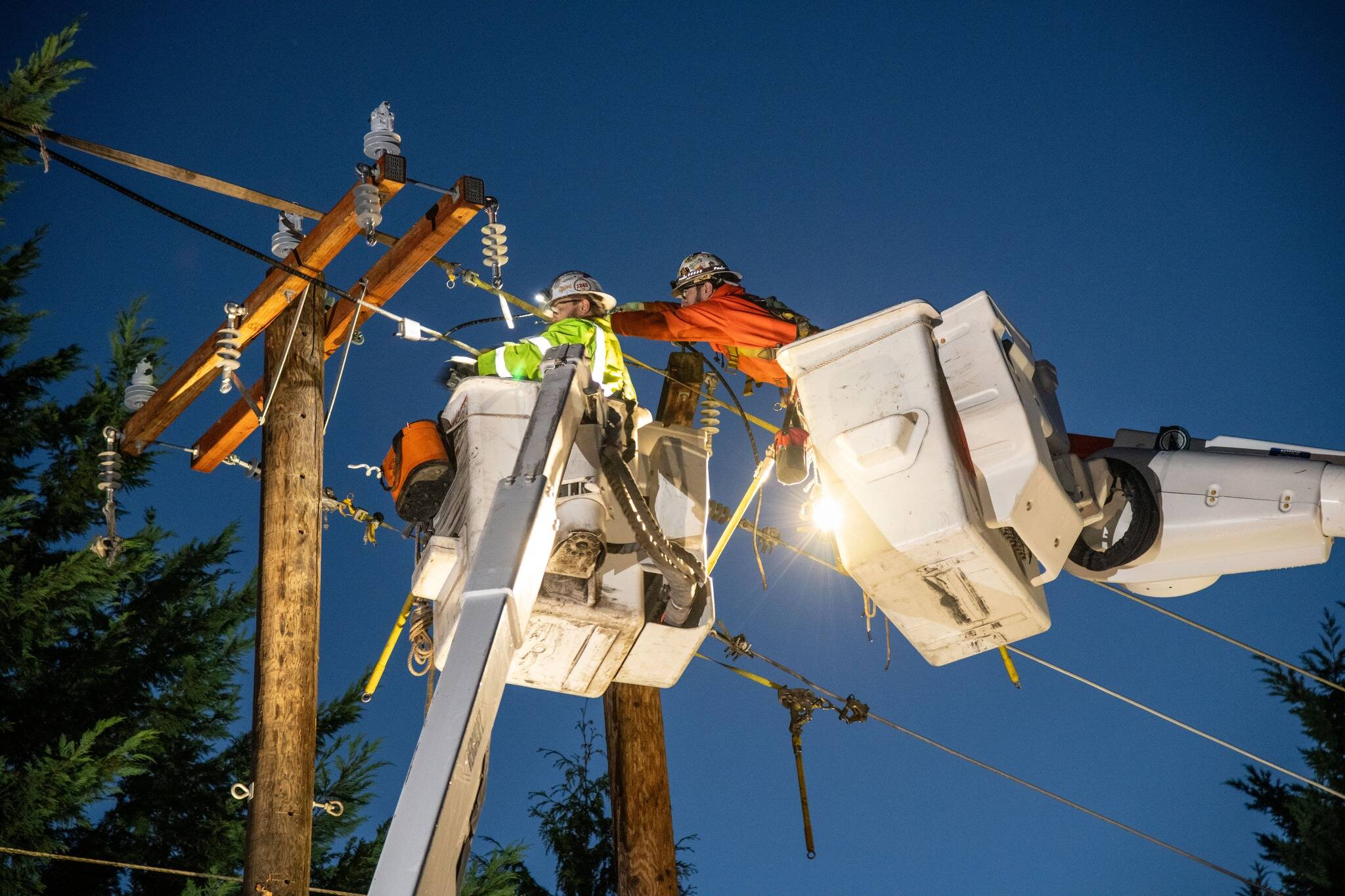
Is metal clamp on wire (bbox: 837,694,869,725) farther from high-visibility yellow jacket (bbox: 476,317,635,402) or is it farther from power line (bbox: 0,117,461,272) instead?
power line (bbox: 0,117,461,272)

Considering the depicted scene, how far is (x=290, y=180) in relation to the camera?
69.2 m

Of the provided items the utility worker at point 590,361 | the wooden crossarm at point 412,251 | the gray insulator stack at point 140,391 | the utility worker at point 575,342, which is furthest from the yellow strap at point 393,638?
the gray insulator stack at point 140,391

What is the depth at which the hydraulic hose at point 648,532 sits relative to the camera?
5.97 meters

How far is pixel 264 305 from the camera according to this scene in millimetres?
7734

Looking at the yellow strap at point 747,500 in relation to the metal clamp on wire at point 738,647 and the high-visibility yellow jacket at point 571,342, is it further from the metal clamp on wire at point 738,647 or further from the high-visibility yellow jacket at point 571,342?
the metal clamp on wire at point 738,647

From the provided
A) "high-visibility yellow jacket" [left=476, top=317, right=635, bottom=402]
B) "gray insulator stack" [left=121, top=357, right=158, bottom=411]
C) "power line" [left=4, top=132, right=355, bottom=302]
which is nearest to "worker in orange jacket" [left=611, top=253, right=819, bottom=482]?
"high-visibility yellow jacket" [left=476, top=317, right=635, bottom=402]

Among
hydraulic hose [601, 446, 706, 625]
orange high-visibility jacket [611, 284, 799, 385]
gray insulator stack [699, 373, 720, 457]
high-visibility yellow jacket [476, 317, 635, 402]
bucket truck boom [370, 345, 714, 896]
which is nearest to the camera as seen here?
bucket truck boom [370, 345, 714, 896]

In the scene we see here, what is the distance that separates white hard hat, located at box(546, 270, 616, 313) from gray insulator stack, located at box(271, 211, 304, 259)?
57.8 inches

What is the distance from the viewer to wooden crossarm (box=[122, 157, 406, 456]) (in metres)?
7.46


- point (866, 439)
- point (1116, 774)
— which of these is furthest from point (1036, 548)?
point (1116, 774)

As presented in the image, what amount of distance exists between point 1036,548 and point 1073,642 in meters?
71.3

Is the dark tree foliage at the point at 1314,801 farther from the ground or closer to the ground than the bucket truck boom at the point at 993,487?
farther from the ground

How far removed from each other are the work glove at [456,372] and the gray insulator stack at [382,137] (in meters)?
1.31

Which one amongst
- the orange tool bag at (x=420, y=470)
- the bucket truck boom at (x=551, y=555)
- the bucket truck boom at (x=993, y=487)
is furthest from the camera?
the orange tool bag at (x=420, y=470)
